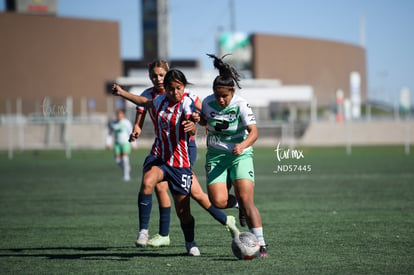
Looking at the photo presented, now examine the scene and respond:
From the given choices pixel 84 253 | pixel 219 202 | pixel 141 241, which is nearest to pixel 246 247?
pixel 219 202

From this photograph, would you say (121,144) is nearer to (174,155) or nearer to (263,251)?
(174,155)

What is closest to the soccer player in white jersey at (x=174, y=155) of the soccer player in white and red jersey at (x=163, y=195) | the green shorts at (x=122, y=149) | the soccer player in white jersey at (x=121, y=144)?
the soccer player in white and red jersey at (x=163, y=195)

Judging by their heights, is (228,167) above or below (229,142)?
below

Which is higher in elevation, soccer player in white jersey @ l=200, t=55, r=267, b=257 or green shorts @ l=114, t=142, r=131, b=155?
soccer player in white jersey @ l=200, t=55, r=267, b=257

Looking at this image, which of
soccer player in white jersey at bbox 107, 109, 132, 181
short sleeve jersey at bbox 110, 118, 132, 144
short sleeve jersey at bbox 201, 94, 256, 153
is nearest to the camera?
short sleeve jersey at bbox 201, 94, 256, 153

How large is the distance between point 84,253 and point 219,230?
2.48 metres

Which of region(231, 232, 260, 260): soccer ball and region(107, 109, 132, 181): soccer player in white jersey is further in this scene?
region(107, 109, 132, 181): soccer player in white jersey

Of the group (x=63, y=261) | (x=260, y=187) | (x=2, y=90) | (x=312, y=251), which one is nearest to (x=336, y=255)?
(x=312, y=251)

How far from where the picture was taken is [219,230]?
425 inches

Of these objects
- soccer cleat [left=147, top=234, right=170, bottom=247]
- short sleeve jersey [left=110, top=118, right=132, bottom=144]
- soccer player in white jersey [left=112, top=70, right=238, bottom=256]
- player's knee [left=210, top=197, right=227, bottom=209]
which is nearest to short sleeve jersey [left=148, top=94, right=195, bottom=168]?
soccer player in white jersey [left=112, top=70, right=238, bottom=256]

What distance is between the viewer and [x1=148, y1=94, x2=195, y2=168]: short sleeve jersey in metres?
8.61

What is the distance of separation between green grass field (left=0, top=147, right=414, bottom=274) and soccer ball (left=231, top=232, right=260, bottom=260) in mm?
86

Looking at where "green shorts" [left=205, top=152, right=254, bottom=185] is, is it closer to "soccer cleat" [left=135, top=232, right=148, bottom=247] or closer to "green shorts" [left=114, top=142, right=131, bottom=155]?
"soccer cleat" [left=135, top=232, right=148, bottom=247]

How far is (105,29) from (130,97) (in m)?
58.2
